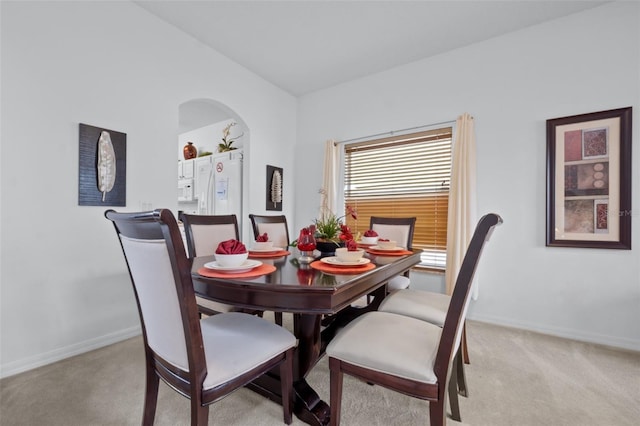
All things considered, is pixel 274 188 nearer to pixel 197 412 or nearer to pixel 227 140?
pixel 227 140

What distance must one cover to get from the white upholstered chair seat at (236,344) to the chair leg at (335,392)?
22 centimetres

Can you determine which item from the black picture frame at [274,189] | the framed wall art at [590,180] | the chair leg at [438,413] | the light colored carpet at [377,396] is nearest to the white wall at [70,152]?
the light colored carpet at [377,396]

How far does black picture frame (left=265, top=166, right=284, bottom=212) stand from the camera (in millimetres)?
3811

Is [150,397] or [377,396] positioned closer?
[150,397]

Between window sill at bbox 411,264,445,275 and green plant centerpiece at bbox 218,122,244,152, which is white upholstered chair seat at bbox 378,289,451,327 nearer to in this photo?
window sill at bbox 411,264,445,275

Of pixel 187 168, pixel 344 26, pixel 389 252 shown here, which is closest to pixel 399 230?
pixel 389 252

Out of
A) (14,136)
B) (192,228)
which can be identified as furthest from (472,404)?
(14,136)

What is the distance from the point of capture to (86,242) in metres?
2.16

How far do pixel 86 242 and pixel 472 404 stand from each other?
2889mm

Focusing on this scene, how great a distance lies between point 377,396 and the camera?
1.59m

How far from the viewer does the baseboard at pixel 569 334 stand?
88.4 inches

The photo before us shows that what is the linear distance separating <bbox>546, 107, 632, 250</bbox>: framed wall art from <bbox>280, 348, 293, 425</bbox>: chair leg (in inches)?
103

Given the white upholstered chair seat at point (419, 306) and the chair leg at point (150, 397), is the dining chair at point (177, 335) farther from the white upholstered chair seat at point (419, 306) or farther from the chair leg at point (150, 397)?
the white upholstered chair seat at point (419, 306)

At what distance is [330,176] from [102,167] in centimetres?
247
